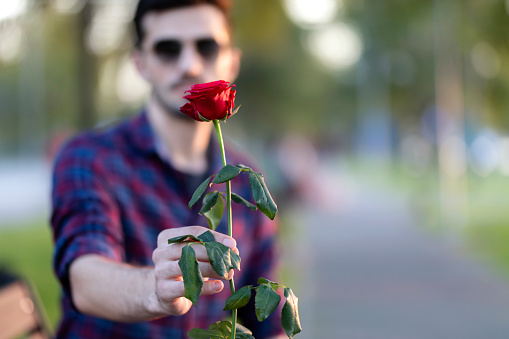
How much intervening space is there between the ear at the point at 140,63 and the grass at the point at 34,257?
2822 mm

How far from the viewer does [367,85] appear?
158 feet

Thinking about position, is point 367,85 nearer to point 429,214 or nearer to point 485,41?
point 429,214

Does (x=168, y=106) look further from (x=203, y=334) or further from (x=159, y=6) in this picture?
(x=203, y=334)

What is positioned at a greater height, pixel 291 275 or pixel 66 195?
pixel 66 195

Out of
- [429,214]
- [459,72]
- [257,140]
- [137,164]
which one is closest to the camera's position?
[137,164]

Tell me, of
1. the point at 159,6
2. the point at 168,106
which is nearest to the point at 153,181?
the point at 168,106

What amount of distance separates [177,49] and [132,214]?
564mm

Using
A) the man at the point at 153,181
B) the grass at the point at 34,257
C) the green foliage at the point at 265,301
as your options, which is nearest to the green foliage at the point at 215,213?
the green foliage at the point at 265,301

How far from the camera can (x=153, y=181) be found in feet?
7.94

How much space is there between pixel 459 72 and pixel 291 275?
660cm

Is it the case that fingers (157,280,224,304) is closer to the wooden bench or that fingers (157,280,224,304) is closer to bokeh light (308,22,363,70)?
the wooden bench

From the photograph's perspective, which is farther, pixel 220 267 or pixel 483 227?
pixel 483 227

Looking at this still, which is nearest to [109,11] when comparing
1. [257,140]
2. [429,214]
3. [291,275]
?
[291,275]

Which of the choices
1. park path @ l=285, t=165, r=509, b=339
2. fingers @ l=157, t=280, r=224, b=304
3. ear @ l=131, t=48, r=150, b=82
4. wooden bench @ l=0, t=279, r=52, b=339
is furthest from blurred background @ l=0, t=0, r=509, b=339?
fingers @ l=157, t=280, r=224, b=304
